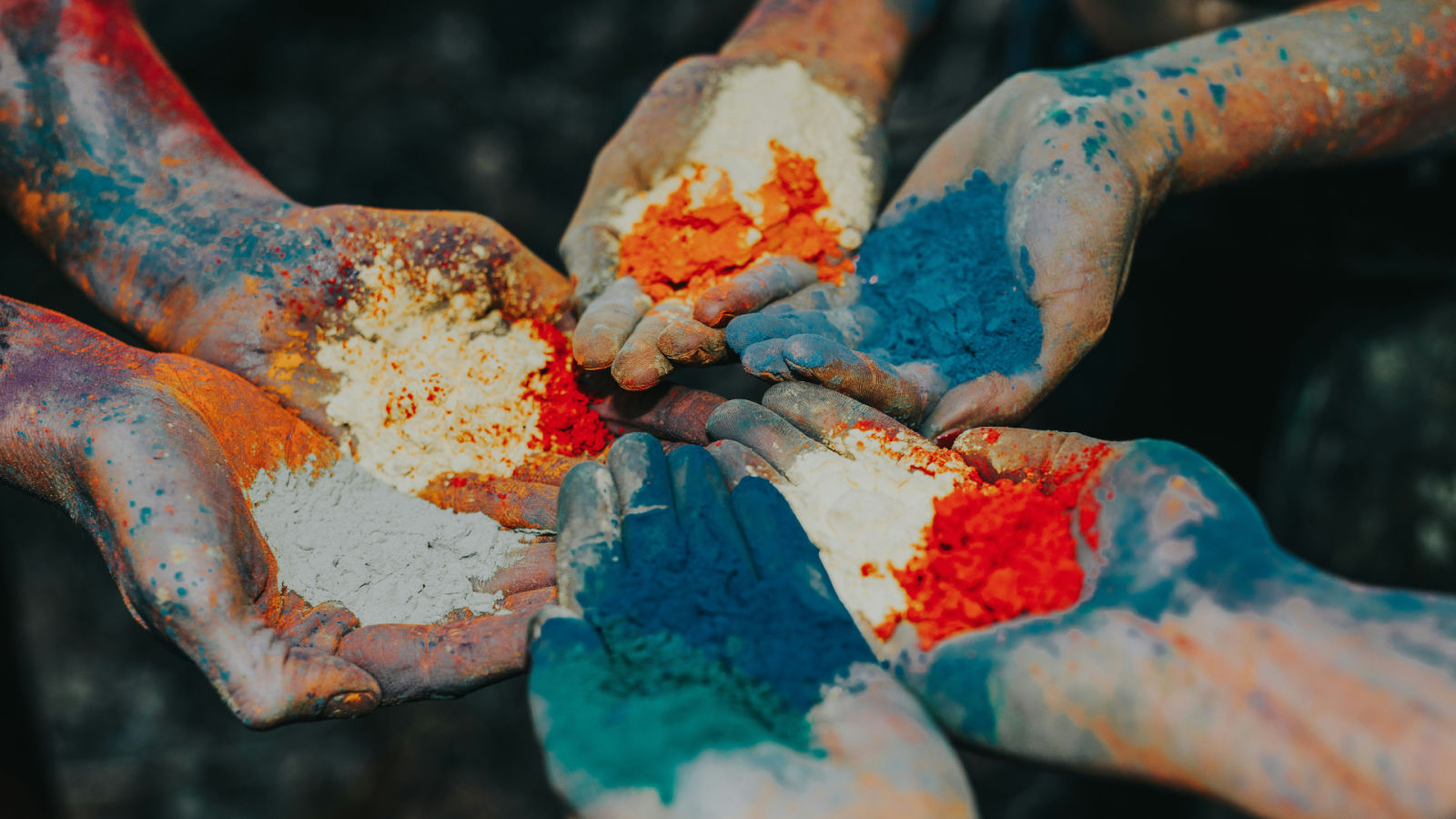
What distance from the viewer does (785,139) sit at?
226cm

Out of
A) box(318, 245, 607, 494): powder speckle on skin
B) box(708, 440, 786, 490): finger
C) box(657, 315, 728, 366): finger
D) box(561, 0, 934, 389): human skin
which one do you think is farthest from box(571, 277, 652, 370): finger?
box(708, 440, 786, 490): finger

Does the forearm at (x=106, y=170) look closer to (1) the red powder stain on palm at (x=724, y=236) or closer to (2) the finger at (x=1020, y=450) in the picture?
(1) the red powder stain on palm at (x=724, y=236)

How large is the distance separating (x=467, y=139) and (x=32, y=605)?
2.67 m

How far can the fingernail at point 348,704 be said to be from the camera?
1.30 metres

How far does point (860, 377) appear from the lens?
1.62m

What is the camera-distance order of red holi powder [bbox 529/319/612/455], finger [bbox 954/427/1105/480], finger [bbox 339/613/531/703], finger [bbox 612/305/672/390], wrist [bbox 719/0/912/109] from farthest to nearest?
1. wrist [bbox 719/0/912/109]
2. red holi powder [bbox 529/319/612/455]
3. finger [bbox 612/305/672/390]
4. finger [bbox 954/427/1105/480]
5. finger [bbox 339/613/531/703]

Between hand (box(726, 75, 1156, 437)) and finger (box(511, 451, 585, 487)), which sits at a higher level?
hand (box(726, 75, 1156, 437))

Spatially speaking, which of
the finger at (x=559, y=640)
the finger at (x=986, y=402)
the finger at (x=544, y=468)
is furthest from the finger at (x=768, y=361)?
the finger at (x=559, y=640)

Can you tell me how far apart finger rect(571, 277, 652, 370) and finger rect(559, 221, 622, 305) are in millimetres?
62

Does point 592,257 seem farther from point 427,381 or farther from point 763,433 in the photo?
point 763,433

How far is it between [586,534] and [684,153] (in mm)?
1284

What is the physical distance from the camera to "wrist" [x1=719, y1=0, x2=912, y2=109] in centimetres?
258

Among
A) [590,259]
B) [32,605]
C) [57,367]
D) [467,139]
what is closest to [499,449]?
[590,259]

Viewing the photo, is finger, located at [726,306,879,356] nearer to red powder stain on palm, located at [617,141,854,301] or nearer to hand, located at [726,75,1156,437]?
hand, located at [726,75,1156,437]
